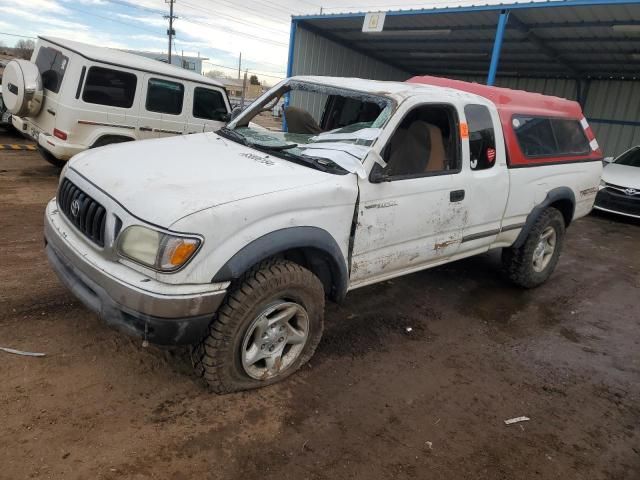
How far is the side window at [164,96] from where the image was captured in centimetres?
736

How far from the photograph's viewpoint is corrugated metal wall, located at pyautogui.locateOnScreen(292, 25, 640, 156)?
13.5 m

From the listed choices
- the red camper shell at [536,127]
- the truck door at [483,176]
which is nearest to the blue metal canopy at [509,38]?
the red camper shell at [536,127]

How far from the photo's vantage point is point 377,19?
430 inches

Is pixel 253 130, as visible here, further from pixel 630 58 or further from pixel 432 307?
pixel 630 58

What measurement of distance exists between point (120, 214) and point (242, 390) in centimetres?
123

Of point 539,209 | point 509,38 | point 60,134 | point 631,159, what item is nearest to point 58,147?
point 60,134

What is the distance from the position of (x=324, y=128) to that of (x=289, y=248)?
1.75m

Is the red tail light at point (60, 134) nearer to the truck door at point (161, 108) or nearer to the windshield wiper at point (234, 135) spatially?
the truck door at point (161, 108)

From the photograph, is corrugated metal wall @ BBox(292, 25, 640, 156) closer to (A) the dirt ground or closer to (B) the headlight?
(A) the dirt ground

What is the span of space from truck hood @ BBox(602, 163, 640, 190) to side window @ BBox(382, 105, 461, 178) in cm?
675

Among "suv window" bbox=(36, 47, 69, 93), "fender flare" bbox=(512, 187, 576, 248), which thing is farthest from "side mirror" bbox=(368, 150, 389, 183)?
"suv window" bbox=(36, 47, 69, 93)

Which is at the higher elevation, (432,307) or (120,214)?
(120,214)

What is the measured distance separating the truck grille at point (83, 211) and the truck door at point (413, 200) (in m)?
1.49

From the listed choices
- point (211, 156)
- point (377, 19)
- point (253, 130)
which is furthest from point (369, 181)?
point (377, 19)
